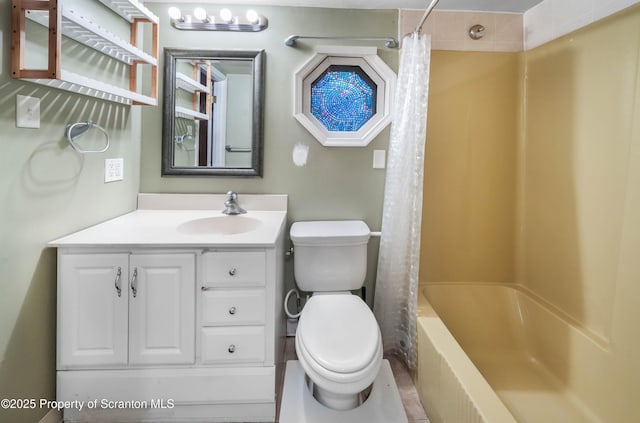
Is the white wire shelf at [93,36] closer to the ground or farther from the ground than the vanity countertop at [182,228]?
farther from the ground

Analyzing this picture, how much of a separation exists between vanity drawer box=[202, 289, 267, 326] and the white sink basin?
489 millimetres

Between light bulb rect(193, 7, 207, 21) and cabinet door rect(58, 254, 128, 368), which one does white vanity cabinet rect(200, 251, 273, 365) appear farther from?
light bulb rect(193, 7, 207, 21)

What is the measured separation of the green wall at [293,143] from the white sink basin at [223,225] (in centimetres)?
22

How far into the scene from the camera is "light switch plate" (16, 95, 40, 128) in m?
1.24

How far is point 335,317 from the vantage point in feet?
5.35

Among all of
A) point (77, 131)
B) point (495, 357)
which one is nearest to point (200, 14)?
point (77, 131)

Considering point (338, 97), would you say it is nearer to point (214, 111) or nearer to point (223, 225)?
point (214, 111)

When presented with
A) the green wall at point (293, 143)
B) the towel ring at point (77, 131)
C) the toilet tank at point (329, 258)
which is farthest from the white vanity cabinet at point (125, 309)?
the green wall at point (293, 143)

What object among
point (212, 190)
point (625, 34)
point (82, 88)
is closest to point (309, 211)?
point (212, 190)

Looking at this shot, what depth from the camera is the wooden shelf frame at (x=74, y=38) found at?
1.18m

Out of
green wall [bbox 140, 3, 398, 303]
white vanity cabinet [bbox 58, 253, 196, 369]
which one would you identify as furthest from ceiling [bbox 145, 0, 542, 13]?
white vanity cabinet [bbox 58, 253, 196, 369]

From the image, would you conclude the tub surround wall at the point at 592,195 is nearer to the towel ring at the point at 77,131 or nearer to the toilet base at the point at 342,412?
the toilet base at the point at 342,412

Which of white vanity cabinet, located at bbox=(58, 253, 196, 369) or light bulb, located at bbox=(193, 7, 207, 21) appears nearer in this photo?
white vanity cabinet, located at bbox=(58, 253, 196, 369)

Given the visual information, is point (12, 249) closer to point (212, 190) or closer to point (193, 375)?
point (193, 375)
